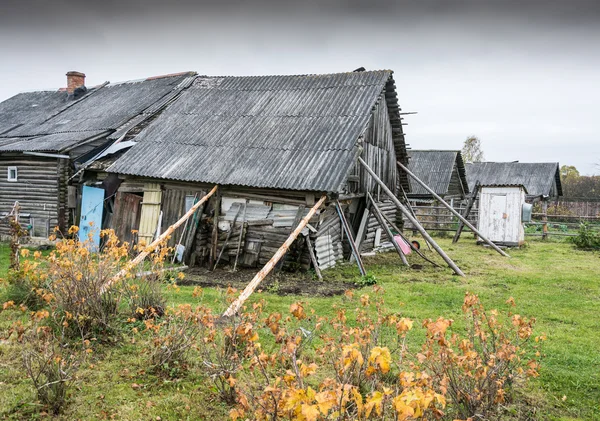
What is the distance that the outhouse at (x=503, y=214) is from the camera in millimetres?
17297

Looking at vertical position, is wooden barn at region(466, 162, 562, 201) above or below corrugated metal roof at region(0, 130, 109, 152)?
above

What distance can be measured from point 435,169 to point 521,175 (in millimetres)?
11802

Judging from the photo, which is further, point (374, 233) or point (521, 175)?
point (521, 175)

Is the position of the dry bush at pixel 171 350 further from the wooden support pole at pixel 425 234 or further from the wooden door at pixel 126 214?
the wooden door at pixel 126 214

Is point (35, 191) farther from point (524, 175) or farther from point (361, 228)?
point (524, 175)

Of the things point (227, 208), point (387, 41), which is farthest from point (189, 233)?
point (387, 41)

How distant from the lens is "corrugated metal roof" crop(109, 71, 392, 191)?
459 inches

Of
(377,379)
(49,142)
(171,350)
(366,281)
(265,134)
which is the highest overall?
(265,134)

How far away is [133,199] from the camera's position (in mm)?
13594

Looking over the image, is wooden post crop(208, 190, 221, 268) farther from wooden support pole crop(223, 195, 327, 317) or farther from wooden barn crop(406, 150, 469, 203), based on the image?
wooden barn crop(406, 150, 469, 203)

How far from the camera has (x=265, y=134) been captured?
13.4 meters

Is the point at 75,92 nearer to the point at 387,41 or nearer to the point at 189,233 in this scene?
the point at 189,233

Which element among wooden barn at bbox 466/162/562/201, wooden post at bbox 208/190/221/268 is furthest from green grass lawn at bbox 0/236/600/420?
wooden barn at bbox 466/162/562/201

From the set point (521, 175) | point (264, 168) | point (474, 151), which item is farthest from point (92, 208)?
point (474, 151)
